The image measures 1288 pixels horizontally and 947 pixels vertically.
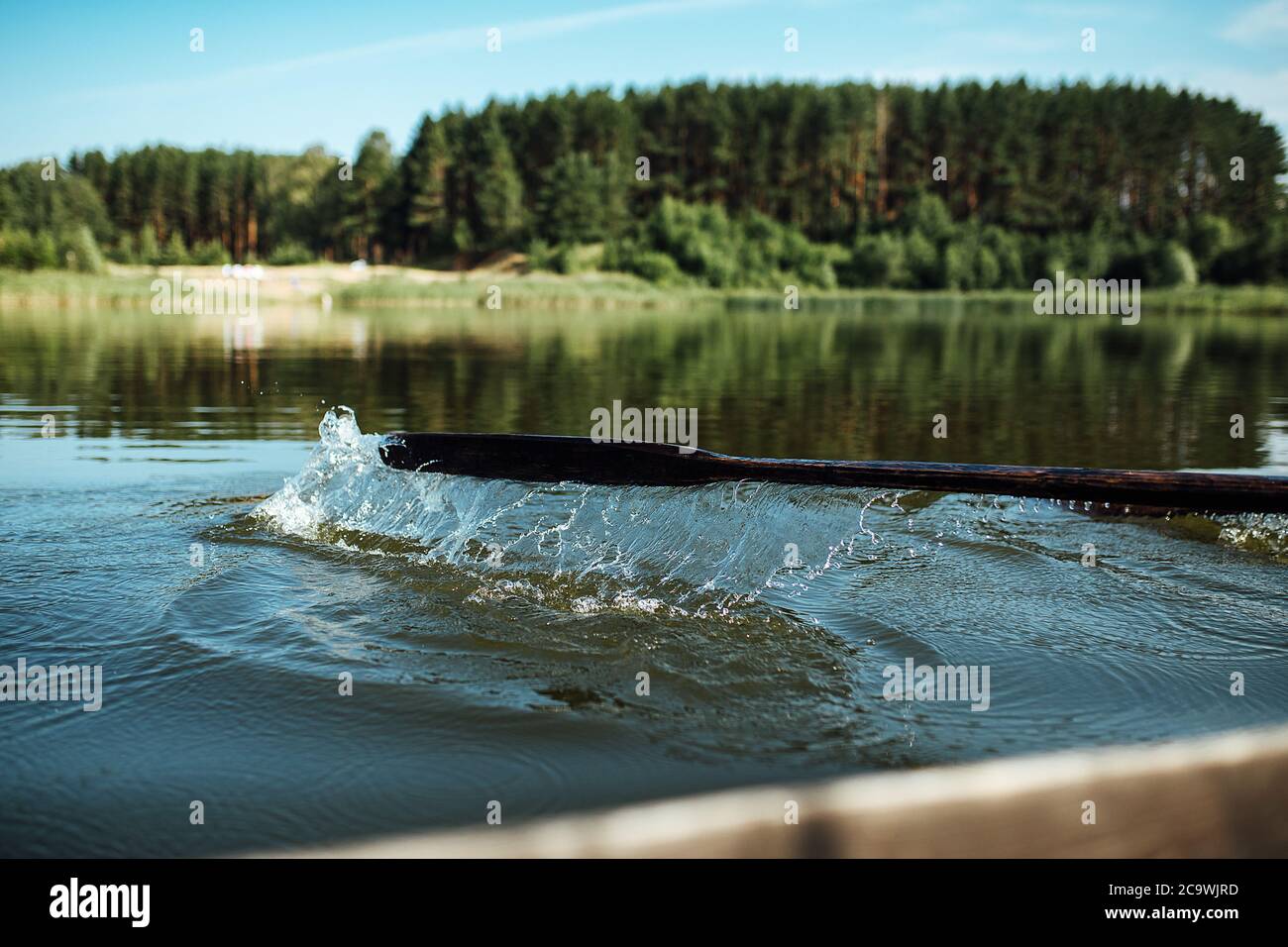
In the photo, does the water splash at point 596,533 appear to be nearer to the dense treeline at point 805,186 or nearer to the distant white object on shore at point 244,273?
the distant white object on shore at point 244,273

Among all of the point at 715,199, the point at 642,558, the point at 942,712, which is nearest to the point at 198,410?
the point at 642,558

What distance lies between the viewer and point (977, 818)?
2.36 m

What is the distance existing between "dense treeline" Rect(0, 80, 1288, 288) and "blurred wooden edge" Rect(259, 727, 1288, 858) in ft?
296

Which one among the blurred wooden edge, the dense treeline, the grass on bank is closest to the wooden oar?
the blurred wooden edge

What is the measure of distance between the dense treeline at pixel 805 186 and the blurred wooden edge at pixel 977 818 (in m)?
90.4

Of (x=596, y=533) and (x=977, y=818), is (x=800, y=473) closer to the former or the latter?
(x=596, y=533)

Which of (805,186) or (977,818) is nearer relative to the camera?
(977,818)

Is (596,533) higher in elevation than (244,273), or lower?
lower

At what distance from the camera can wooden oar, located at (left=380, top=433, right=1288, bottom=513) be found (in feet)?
17.9

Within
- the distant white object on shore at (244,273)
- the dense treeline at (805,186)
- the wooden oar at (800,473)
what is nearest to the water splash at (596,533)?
the wooden oar at (800,473)

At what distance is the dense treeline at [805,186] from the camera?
97.2m

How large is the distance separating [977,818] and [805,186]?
4477 inches

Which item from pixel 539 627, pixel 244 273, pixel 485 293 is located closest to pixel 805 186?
pixel 485 293
